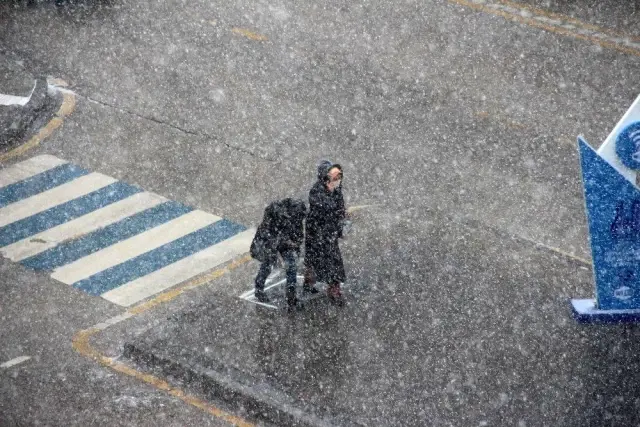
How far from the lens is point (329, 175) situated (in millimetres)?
11094

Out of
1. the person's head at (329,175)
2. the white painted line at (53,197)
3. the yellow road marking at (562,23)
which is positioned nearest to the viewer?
the person's head at (329,175)

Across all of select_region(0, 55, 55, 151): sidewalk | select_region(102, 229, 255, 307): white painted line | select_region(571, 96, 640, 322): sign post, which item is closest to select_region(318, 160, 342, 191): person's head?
select_region(102, 229, 255, 307): white painted line

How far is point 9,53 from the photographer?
17.4 metres

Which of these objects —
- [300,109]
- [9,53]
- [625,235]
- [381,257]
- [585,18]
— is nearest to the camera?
[625,235]

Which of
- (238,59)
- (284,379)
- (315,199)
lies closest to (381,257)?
(315,199)

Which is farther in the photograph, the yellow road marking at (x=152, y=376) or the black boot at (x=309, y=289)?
the black boot at (x=309, y=289)

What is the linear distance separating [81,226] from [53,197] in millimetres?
773

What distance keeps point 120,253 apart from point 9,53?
582cm

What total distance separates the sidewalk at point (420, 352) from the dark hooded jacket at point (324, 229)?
0.44m

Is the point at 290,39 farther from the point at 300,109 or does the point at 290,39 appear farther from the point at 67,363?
the point at 67,363

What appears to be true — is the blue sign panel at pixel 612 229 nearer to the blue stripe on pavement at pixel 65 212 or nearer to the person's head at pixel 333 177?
the person's head at pixel 333 177

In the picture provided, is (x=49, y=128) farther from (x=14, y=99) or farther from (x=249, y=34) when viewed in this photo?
(x=249, y=34)

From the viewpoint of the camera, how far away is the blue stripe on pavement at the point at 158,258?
12469mm

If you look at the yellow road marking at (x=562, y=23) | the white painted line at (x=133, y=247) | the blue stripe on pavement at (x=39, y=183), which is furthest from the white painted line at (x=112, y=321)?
the yellow road marking at (x=562, y=23)
